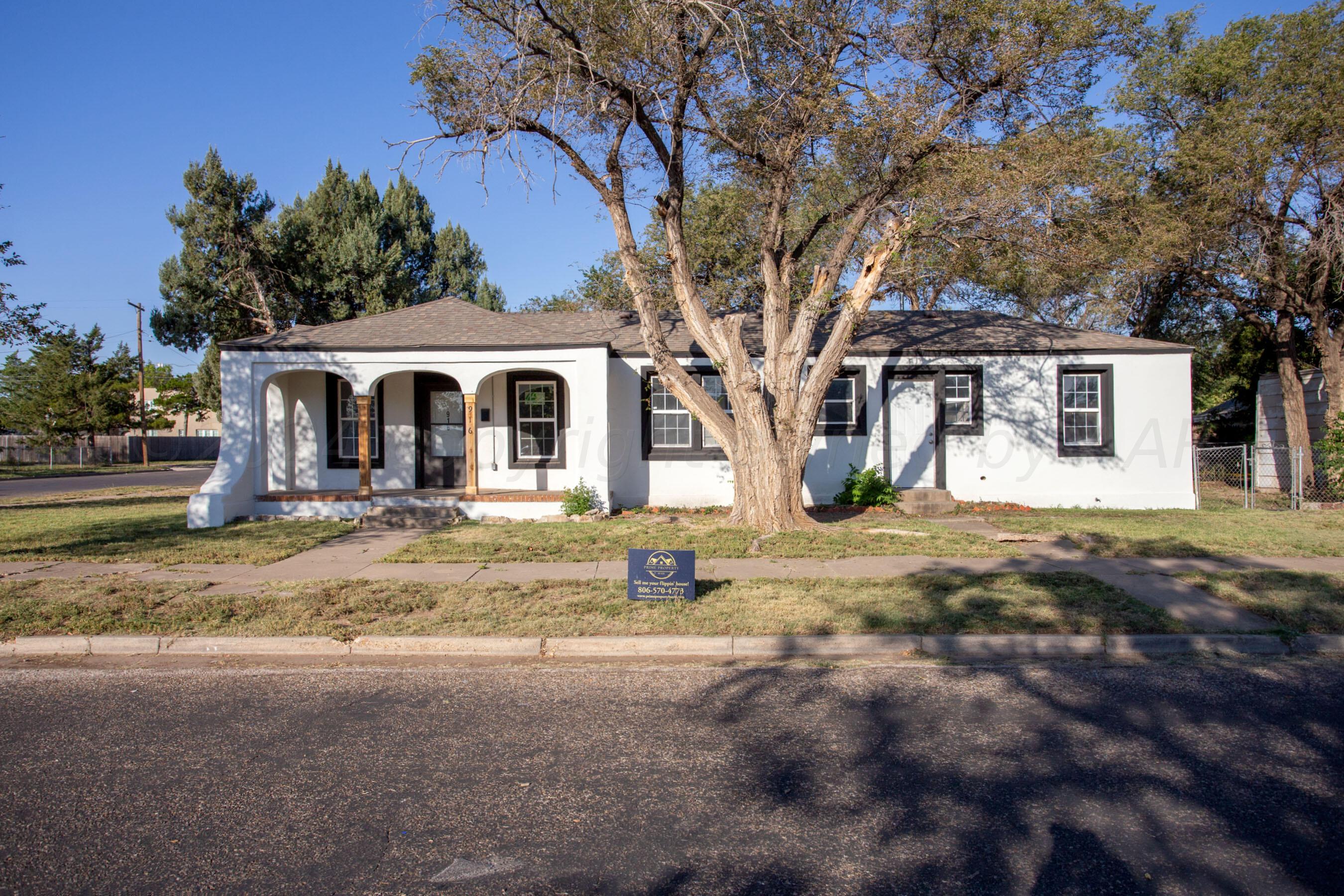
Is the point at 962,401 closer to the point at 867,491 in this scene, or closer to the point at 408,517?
the point at 867,491

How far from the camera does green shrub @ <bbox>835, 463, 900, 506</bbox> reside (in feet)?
50.2

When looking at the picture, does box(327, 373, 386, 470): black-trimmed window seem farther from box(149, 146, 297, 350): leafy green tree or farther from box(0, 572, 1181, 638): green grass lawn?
box(149, 146, 297, 350): leafy green tree

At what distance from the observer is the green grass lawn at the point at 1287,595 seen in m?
7.13

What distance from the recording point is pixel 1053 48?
10805 mm

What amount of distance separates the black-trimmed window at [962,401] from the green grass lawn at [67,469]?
3156cm

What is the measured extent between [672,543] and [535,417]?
5.85 meters

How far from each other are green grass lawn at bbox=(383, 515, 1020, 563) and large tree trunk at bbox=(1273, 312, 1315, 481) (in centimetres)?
1159

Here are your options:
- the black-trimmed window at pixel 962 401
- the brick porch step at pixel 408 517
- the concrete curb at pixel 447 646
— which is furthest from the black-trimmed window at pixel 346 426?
the black-trimmed window at pixel 962 401

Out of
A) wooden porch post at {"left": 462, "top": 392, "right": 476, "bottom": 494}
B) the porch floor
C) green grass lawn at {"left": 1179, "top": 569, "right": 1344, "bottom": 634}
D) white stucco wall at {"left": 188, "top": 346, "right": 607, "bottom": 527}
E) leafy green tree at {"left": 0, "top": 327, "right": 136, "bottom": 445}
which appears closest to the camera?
green grass lawn at {"left": 1179, "top": 569, "right": 1344, "bottom": 634}

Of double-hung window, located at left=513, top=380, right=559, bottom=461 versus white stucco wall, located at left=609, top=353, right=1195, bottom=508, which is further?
double-hung window, located at left=513, top=380, right=559, bottom=461

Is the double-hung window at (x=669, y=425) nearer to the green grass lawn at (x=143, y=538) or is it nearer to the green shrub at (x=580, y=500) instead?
the green shrub at (x=580, y=500)

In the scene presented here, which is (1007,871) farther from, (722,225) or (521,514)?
(722,225)

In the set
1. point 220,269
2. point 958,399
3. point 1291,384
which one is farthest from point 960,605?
point 220,269

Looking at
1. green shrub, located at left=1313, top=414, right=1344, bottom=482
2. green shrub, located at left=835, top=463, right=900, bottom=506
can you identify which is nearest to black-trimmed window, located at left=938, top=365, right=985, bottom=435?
green shrub, located at left=835, top=463, right=900, bottom=506
